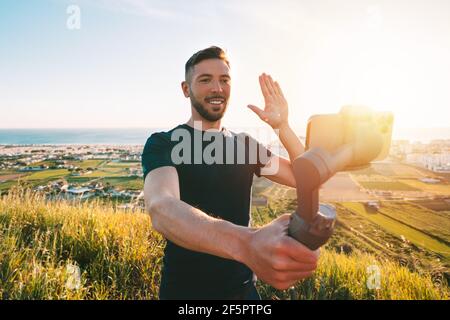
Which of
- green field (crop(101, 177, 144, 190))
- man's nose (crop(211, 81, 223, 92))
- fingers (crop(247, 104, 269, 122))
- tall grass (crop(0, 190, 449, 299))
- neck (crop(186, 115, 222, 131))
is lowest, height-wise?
green field (crop(101, 177, 144, 190))

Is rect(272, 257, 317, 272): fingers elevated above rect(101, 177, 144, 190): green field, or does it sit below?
above

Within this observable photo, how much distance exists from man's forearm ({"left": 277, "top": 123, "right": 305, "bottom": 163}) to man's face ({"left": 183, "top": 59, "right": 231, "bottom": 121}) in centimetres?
61

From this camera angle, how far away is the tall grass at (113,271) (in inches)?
135

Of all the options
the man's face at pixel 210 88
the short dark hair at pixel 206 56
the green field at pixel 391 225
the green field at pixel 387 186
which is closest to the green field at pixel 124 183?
the green field at pixel 391 225

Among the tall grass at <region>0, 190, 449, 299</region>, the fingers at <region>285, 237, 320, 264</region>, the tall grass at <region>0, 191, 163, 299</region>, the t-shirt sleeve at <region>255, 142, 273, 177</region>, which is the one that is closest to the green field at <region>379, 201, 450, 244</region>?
the tall grass at <region>0, 190, 449, 299</region>

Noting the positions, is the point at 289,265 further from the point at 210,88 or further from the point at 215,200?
the point at 210,88

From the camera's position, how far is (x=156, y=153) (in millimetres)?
2184

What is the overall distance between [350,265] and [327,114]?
4193 millimetres

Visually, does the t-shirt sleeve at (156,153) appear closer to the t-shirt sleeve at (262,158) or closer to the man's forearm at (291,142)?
the t-shirt sleeve at (262,158)

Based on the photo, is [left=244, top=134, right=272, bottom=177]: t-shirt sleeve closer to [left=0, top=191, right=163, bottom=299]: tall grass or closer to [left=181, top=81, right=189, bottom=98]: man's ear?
[left=181, top=81, right=189, bottom=98]: man's ear

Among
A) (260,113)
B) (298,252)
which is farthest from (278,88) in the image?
(298,252)

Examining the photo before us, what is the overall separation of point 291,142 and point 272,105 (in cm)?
44

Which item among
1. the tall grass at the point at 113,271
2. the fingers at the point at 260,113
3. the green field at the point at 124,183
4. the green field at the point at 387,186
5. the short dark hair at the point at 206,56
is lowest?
the green field at the point at 387,186

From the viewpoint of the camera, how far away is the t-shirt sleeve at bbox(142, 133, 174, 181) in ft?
6.86
